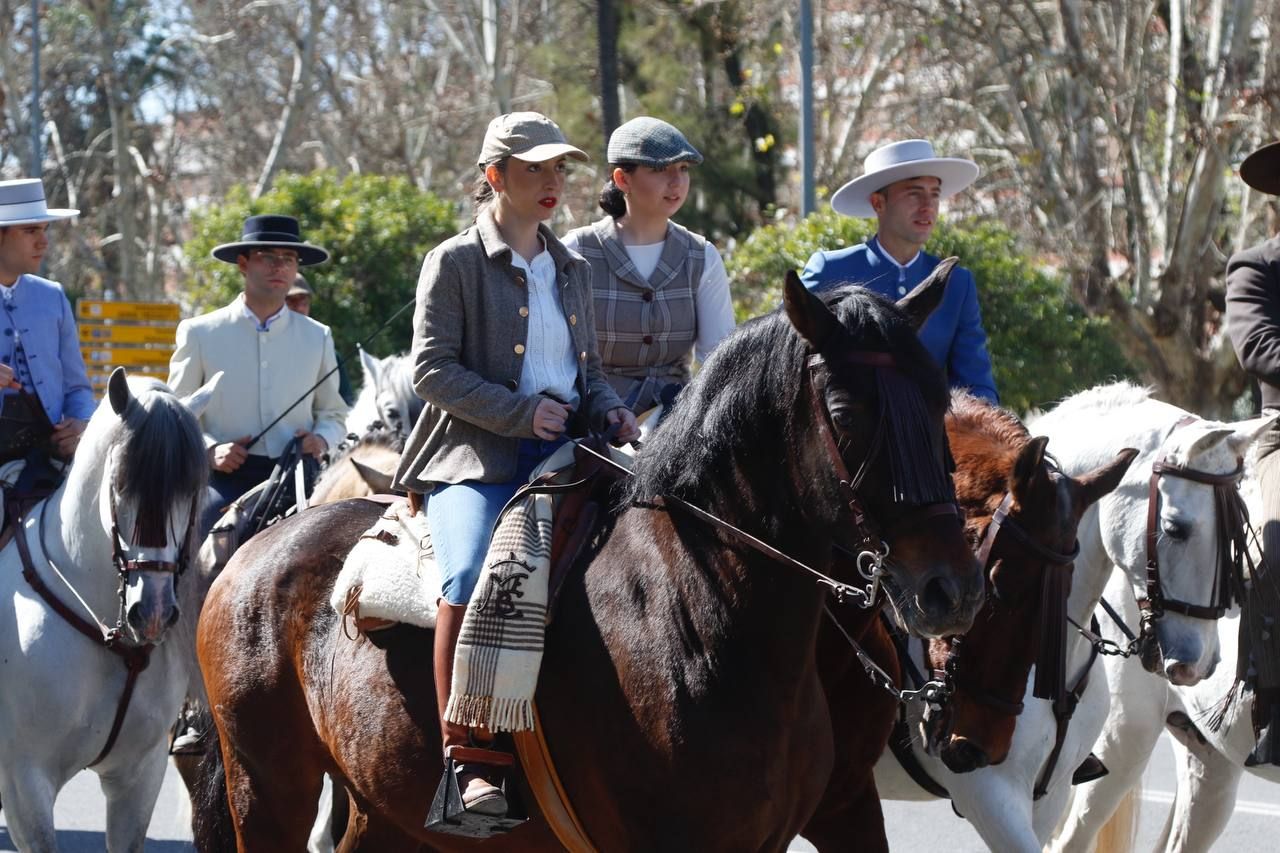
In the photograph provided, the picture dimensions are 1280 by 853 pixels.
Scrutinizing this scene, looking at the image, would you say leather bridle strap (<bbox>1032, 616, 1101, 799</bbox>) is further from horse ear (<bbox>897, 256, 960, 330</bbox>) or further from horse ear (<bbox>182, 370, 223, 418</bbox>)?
horse ear (<bbox>182, 370, 223, 418</bbox>)

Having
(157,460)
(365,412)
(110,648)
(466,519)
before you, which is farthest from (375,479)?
(365,412)

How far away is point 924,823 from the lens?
838cm

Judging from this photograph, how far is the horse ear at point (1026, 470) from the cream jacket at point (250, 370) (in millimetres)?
4229

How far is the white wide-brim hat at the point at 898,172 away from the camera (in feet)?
19.7

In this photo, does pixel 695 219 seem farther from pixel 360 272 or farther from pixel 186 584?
pixel 186 584

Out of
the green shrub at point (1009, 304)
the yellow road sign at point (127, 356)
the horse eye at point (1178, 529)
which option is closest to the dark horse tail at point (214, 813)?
the horse eye at point (1178, 529)

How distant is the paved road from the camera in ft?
26.0

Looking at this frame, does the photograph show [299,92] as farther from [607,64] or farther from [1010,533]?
[1010,533]

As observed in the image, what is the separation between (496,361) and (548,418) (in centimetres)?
32

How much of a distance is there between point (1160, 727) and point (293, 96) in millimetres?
25062

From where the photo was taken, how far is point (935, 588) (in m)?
3.59

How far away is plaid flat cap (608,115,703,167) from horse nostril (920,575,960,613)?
254cm

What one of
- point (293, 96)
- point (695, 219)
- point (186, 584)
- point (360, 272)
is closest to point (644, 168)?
point (186, 584)

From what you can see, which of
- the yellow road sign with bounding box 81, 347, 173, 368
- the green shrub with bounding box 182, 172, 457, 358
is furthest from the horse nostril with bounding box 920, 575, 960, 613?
the yellow road sign with bounding box 81, 347, 173, 368
